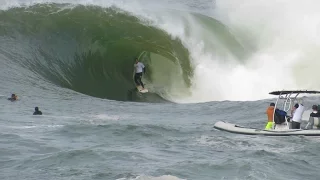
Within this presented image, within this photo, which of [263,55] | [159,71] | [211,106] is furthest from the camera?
[263,55]

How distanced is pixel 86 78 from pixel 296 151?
14695 mm

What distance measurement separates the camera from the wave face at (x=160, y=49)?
30.0 metres

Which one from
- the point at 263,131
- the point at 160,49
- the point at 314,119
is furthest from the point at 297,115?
the point at 160,49

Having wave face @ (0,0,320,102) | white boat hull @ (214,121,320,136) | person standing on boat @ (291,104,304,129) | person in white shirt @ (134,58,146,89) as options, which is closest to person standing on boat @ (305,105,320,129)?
person standing on boat @ (291,104,304,129)

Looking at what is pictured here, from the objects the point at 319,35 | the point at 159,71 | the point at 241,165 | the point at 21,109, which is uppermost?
the point at 319,35

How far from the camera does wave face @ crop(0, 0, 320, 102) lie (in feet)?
98.5

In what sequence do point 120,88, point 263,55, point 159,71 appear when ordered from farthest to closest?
point 263,55, point 159,71, point 120,88

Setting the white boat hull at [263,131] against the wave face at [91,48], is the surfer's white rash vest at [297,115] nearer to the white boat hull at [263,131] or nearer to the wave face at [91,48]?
the white boat hull at [263,131]

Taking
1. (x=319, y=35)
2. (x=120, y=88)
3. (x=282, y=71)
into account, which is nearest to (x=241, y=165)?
(x=120, y=88)

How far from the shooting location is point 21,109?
2230 centimetres

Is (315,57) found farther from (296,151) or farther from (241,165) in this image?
(241,165)

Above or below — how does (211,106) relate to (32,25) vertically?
below

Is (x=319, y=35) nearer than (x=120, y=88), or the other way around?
(x=120, y=88)

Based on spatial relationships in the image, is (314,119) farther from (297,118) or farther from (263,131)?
(263,131)
